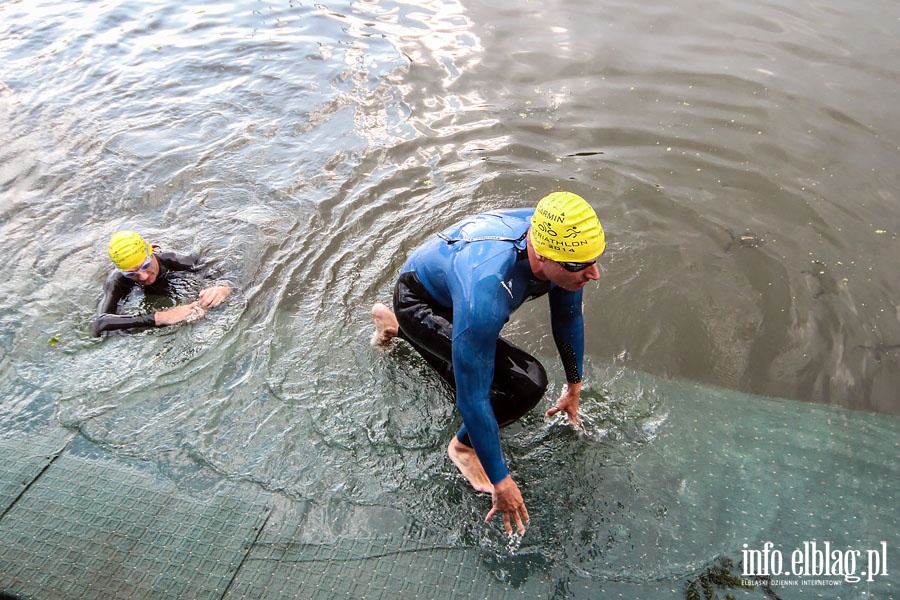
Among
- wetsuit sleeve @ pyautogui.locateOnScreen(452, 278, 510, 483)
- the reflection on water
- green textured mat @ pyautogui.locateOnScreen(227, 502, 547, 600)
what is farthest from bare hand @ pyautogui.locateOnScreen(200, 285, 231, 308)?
wetsuit sleeve @ pyautogui.locateOnScreen(452, 278, 510, 483)

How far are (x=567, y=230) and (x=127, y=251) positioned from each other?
140 inches

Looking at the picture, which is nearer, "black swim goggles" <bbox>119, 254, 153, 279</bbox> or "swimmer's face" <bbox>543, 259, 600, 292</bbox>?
"swimmer's face" <bbox>543, 259, 600, 292</bbox>

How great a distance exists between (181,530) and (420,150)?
4350mm

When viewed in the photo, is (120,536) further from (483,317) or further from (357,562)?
(483,317)

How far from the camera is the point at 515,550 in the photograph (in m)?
3.24

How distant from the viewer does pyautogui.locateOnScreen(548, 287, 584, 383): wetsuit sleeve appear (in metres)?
3.37

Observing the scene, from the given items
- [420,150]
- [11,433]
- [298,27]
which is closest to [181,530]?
[11,433]

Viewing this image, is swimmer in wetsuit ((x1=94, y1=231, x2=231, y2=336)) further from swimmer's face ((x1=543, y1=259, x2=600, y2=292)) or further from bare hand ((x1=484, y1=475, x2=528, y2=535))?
swimmer's face ((x1=543, y1=259, x2=600, y2=292))

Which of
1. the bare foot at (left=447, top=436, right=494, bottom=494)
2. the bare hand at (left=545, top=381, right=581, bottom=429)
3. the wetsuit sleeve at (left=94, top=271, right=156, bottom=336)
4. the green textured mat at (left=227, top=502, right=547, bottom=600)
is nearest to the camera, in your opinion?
the green textured mat at (left=227, top=502, right=547, bottom=600)

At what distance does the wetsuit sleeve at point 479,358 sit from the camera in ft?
9.20

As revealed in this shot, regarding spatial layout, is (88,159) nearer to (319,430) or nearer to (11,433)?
(11,433)

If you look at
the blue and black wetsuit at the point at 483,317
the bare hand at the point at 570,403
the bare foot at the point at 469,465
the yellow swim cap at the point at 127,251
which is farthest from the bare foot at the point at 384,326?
the yellow swim cap at the point at 127,251

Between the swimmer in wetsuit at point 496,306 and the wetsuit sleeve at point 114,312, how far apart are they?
2.21 meters

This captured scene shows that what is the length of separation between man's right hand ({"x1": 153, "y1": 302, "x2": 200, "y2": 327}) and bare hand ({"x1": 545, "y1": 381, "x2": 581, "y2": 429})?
112 inches
